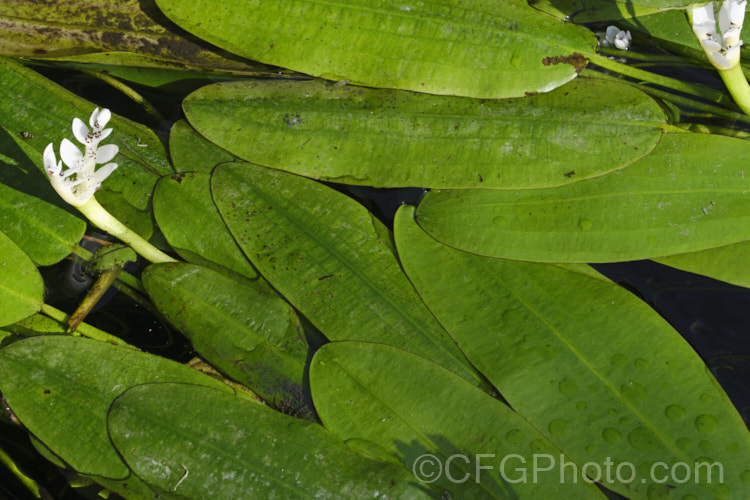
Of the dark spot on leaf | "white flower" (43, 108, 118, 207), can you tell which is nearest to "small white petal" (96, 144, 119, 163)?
"white flower" (43, 108, 118, 207)

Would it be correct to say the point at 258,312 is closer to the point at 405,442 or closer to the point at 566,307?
the point at 405,442

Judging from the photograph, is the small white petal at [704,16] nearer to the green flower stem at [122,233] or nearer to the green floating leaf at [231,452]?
the green floating leaf at [231,452]

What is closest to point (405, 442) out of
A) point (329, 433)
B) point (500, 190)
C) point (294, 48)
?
point (329, 433)

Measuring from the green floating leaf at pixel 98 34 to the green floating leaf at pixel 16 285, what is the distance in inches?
28.0

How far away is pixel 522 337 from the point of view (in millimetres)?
1382

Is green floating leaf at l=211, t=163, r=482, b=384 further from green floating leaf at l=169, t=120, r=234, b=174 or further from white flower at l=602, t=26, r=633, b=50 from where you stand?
white flower at l=602, t=26, r=633, b=50

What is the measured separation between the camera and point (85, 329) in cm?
154

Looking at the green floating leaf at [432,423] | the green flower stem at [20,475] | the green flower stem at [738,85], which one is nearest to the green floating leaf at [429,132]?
the green flower stem at [738,85]

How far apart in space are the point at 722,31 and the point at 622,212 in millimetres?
504

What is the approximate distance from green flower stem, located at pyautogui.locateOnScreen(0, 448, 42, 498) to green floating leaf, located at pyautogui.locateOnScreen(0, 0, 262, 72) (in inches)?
50.5

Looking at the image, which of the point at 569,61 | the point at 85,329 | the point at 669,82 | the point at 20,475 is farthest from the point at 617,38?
the point at 20,475

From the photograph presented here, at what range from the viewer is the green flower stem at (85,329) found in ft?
5.04

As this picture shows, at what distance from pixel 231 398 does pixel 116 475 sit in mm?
339

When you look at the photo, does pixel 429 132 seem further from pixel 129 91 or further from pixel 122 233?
pixel 129 91
